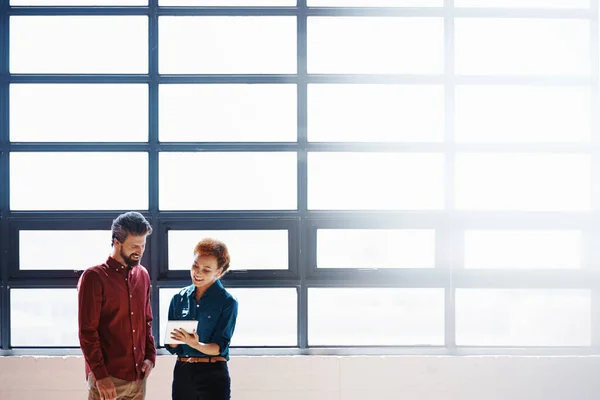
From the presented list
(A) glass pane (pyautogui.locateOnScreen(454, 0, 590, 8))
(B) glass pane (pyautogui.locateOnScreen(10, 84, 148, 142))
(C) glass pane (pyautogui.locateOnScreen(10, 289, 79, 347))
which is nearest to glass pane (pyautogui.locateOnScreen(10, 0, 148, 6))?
(B) glass pane (pyautogui.locateOnScreen(10, 84, 148, 142))

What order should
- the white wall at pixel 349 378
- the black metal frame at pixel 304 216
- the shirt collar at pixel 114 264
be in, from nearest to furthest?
the shirt collar at pixel 114 264 < the white wall at pixel 349 378 < the black metal frame at pixel 304 216

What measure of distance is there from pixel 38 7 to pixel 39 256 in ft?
4.50

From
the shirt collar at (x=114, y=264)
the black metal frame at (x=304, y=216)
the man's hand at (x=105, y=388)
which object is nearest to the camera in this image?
the man's hand at (x=105, y=388)

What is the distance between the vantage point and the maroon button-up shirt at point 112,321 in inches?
85.7

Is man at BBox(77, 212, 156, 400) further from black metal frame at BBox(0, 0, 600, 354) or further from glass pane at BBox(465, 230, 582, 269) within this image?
glass pane at BBox(465, 230, 582, 269)

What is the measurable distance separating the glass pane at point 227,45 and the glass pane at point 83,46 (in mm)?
149

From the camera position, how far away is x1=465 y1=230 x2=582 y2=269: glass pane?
317 cm

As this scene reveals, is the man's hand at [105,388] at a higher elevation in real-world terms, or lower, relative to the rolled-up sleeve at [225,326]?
lower

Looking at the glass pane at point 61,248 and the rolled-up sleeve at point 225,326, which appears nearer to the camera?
the rolled-up sleeve at point 225,326

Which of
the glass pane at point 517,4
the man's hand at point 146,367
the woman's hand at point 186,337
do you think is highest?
the glass pane at point 517,4

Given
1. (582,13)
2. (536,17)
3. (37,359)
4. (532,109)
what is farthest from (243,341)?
(582,13)

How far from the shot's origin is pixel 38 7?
10.4 feet

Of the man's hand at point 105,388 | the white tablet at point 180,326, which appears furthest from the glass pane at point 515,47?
the man's hand at point 105,388

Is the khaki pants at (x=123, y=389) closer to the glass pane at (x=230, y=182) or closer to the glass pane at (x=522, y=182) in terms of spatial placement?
the glass pane at (x=230, y=182)
